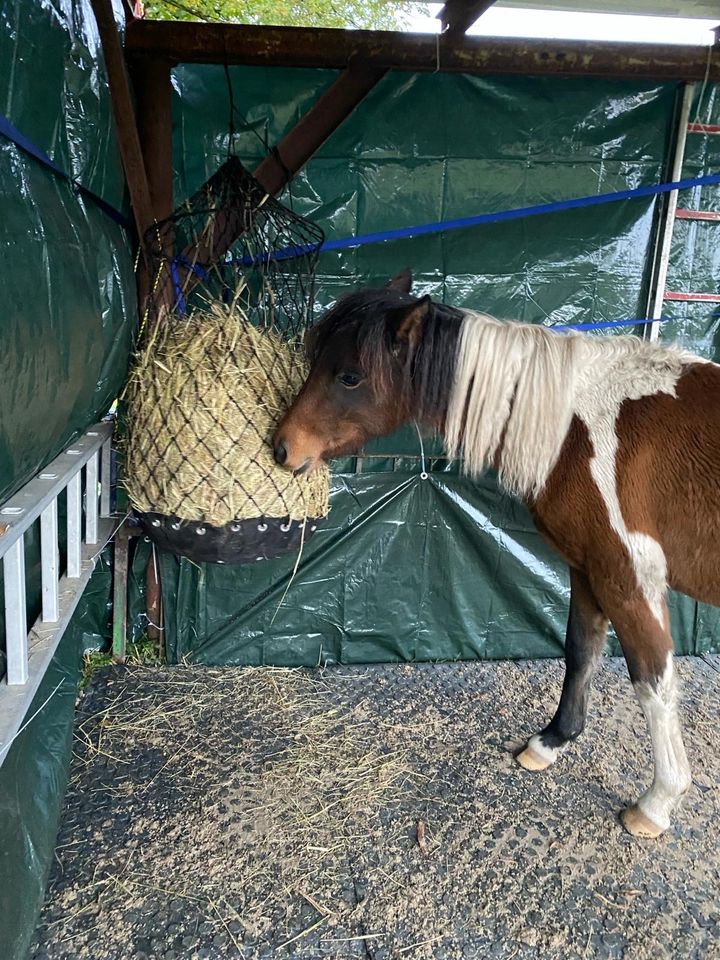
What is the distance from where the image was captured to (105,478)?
2453mm

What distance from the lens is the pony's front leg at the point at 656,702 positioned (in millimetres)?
1914

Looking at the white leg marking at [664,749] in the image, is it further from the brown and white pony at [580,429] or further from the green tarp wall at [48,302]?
the green tarp wall at [48,302]

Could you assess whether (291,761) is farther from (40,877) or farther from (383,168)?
(383,168)

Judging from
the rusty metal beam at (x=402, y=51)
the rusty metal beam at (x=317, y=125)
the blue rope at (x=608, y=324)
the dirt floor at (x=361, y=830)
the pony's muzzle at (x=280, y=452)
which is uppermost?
the rusty metal beam at (x=402, y=51)

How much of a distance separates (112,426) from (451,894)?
1861 mm

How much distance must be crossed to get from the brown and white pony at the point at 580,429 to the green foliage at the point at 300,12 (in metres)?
1.87

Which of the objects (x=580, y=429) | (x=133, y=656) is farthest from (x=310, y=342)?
(x=133, y=656)

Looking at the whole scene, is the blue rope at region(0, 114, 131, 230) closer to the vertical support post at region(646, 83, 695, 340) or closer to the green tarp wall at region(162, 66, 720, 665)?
the green tarp wall at region(162, 66, 720, 665)

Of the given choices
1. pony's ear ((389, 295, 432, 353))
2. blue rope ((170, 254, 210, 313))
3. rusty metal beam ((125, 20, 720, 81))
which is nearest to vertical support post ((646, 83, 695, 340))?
A: rusty metal beam ((125, 20, 720, 81))

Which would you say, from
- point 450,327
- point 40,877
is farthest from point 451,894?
point 450,327

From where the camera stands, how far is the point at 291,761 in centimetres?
227

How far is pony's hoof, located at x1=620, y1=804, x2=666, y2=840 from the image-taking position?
6.62ft

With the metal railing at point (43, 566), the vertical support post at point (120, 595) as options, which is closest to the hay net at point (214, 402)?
the metal railing at point (43, 566)

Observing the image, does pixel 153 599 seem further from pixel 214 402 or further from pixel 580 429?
pixel 580 429
